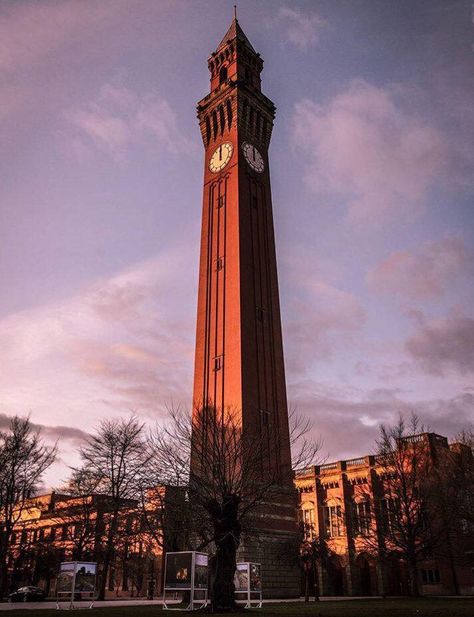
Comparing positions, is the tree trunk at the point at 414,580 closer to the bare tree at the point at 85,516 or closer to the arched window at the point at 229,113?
the bare tree at the point at 85,516

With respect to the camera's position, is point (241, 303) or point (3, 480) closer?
point (3, 480)

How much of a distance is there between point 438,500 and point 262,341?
20.0m

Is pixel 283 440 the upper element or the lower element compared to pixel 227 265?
lower

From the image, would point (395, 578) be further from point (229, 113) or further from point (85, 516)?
point (229, 113)

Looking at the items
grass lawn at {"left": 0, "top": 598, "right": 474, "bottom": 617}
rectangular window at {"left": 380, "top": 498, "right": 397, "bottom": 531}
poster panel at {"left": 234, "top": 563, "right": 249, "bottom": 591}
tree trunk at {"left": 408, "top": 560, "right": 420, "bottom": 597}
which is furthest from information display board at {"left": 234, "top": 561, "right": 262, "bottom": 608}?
rectangular window at {"left": 380, "top": 498, "right": 397, "bottom": 531}

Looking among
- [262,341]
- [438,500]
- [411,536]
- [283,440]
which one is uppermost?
[262,341]

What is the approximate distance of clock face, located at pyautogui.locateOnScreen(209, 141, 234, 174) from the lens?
57.8m

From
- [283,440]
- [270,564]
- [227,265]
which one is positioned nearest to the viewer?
[270,564]

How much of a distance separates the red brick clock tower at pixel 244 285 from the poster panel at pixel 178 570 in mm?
15305

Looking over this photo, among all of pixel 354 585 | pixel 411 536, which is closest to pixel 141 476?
pixel 411 536

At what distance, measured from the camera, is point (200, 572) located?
856 inches

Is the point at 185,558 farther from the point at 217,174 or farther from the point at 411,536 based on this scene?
the point at 217,174

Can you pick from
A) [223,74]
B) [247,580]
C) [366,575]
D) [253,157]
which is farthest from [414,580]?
[223,74]

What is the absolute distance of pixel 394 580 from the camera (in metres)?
53.9
